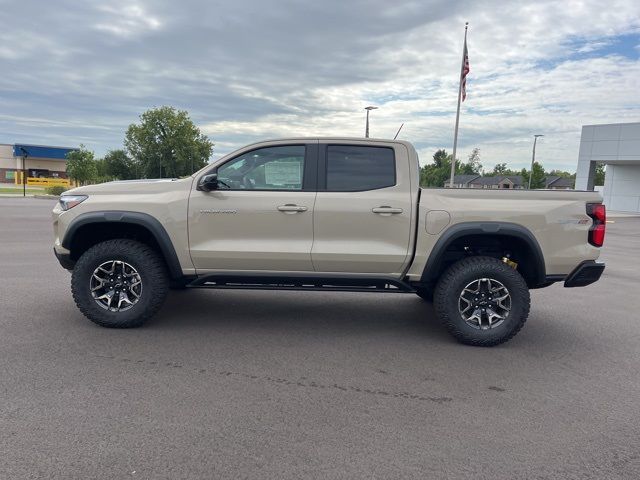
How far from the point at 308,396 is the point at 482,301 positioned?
220 centimetres

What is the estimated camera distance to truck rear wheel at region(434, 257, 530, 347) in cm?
479

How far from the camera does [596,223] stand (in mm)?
4812

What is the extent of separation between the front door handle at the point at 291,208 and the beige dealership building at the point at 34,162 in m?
87.0

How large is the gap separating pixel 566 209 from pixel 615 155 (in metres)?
33.3

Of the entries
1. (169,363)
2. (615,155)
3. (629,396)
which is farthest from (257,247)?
(615,155)

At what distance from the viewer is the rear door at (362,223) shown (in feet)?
15.9

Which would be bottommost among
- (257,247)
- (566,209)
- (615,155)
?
(257,247)

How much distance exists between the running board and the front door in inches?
3.9

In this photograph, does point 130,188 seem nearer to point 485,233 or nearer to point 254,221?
point 254,221

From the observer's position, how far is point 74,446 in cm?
287

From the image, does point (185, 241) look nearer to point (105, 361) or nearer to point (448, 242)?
point (105, 361)

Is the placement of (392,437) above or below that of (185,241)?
below

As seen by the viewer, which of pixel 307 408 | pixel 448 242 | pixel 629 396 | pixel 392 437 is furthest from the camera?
pixel 448 242

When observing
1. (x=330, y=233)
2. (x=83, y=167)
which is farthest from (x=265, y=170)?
(x=83, y=167)
